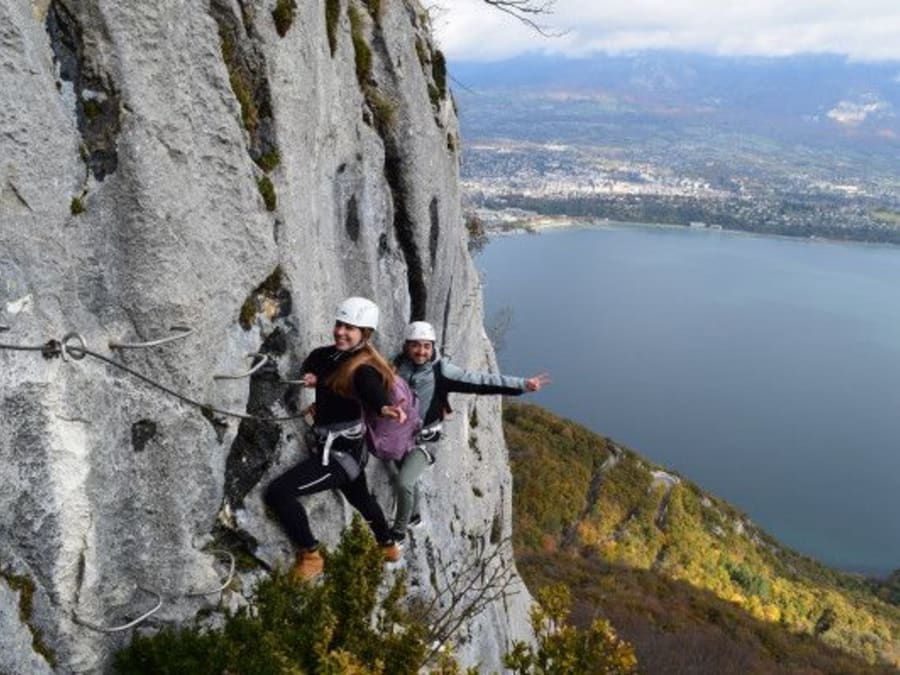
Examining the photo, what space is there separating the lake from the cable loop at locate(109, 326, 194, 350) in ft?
197

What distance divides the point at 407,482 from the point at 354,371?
1.94 m

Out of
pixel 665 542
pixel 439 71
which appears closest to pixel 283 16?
pixel 439 71

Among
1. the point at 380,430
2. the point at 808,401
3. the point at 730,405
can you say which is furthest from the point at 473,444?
the point at 808,401

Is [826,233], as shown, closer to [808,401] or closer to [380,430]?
[808,401]

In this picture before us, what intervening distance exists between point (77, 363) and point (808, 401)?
246ft

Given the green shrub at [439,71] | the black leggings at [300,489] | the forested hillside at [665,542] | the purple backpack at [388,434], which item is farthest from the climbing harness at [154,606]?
the forested hillside at [665,542]

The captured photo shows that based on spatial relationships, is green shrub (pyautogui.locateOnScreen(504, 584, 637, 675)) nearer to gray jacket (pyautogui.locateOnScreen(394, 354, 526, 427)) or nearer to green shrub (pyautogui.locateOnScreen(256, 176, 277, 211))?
gray jacket (pyautogui.locateOnScreen(394, 354, 526, 427))

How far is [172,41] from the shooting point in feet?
15.7

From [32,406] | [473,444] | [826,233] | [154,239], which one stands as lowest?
[826,233]

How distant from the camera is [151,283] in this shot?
15.7 feet

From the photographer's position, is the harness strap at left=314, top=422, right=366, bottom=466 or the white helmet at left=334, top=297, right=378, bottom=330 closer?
the white helmet at left=334, top=297, right=378, bottom=330

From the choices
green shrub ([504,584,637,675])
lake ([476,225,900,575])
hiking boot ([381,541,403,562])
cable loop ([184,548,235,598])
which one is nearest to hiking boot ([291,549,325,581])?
cable loop ([184,548,235,598])

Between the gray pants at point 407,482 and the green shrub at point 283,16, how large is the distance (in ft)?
12.0

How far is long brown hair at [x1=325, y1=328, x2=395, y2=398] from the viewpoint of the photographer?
5.73 meters
